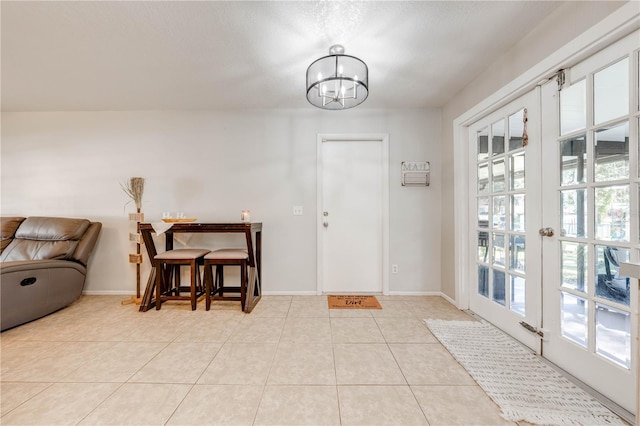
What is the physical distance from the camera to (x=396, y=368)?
1581 millimetres

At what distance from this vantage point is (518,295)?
193 centimetres

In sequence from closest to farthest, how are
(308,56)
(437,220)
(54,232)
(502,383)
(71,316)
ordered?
(502,383) → (308,56) → (71,316) → (54,232) → (437,220)

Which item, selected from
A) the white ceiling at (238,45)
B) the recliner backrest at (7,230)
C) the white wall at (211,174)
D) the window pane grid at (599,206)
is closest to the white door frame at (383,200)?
the white wall at (211,174)

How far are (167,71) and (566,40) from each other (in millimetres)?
2966

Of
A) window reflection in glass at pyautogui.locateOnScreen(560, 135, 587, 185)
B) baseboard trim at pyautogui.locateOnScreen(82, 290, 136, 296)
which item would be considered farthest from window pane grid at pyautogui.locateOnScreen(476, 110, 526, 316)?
baseboard trim at pyautogui.locateOnScreen(82, 290, 136, 296)

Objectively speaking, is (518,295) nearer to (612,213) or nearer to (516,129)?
(612,213)

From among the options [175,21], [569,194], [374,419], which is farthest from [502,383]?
[175,21]

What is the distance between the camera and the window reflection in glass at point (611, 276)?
49.9 inches

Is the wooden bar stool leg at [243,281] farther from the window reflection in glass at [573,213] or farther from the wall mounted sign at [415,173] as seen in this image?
the window reflection in glass at [573,213]

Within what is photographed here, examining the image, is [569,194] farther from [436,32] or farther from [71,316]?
[71,316]

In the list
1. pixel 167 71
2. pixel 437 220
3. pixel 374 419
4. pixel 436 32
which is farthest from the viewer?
pixel 437 220

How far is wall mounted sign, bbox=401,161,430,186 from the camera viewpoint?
9.83 feet

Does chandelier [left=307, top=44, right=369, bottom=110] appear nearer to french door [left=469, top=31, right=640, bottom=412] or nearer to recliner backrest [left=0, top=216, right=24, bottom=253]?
french door [left=469, top=31, right=640, bottom=412]

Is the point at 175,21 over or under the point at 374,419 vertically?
over
